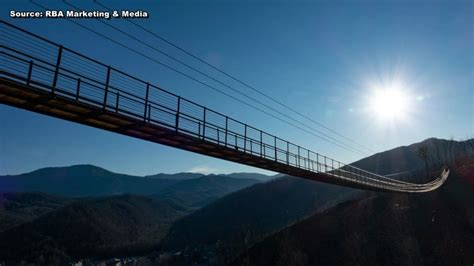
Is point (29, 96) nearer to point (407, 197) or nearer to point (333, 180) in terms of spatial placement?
point (333, 180)

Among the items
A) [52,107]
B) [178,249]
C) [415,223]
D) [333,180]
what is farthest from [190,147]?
[178,249]

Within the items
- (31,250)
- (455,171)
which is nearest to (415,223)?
(455,171)

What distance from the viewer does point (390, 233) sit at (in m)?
62.1

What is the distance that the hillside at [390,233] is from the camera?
5356 cm

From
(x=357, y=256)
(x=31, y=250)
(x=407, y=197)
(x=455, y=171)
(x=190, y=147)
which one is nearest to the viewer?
(x=190, y=147)

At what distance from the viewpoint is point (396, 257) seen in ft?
182

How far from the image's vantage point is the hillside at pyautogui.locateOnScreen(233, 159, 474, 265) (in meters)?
53.6

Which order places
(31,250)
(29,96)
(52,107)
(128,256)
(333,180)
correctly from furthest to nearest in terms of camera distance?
(128,256) → (31,250) → (333,180) → (52,107) → (29,96)

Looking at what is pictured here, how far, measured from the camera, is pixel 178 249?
199375mm

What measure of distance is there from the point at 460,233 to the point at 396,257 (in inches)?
410

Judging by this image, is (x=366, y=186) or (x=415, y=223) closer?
(x=366, y=186)

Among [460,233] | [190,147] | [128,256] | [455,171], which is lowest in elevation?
[128,256]

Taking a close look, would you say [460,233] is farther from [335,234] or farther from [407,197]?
[335,234]

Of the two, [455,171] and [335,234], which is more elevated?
[455,171]
